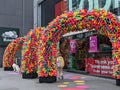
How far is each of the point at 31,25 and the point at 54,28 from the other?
2647 centimetres

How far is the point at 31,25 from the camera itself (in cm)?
4256

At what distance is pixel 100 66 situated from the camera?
21031 millimetres

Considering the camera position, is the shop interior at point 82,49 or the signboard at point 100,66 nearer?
the signboard at point 100,66

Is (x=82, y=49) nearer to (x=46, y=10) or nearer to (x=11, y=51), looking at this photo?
(x=11, y=51)

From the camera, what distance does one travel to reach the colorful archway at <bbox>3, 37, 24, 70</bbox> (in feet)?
95.3

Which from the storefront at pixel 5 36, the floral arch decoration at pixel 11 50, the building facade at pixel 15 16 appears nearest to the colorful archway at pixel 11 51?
the floral arch decoration at pixel 11 50

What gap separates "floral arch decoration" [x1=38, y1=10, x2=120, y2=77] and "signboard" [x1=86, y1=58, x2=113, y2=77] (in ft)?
13.5

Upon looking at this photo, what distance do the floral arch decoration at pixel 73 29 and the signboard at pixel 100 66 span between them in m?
4.13

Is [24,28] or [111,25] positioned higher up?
[24,28]

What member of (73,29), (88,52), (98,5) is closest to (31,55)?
(73,29)

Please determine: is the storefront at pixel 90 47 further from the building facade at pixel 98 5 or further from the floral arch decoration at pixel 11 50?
the floral arch decoration at pixel 11 50

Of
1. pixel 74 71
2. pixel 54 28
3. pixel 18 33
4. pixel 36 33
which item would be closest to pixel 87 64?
pixel 74 71

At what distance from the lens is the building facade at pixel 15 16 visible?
134 feet

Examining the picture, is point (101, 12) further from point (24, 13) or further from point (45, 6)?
point (24, 13)
